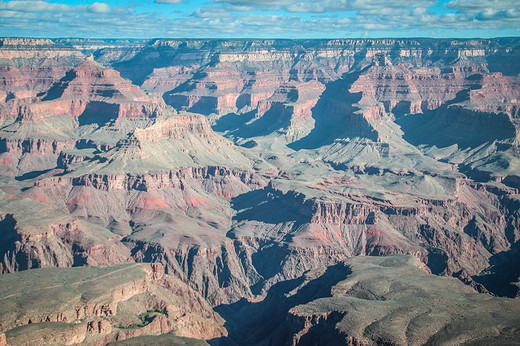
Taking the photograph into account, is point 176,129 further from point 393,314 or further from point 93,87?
point 393,314

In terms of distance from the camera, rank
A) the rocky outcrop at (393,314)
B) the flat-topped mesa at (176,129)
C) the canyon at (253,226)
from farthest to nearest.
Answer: the flat-topped mesa at (176,129), the canyon at (253,226), the rocky outcrop at (393,314)

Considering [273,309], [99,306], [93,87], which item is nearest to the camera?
[99,306]

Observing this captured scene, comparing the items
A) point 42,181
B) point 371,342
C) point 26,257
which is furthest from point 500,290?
point 42,181

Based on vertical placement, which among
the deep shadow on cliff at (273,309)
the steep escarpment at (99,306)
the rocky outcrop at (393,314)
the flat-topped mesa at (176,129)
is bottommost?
the deep shadow on cliff at (273,309)

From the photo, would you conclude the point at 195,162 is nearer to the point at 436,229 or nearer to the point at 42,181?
the point at 42,181

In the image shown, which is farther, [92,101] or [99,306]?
[92,101]

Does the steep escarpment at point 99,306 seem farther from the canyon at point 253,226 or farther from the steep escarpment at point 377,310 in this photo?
the steep escarpment at point 377,310

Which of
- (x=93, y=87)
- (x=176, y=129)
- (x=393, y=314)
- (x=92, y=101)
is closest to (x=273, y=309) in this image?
(x=393, y=314)

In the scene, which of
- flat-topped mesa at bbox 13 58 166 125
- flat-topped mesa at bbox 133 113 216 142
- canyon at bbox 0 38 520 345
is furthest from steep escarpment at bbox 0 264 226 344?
flat-topped mesa at bbox 13 58 166 125

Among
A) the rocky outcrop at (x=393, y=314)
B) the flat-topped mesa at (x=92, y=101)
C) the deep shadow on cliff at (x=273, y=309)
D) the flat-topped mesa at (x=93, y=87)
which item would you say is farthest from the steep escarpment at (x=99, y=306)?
the flat-topped mesa at (x=93, y=87)
